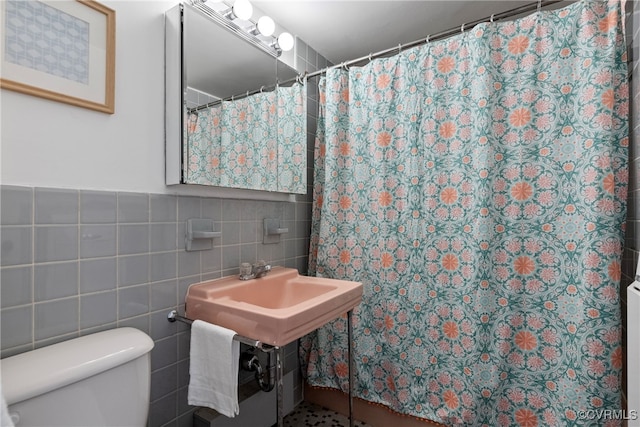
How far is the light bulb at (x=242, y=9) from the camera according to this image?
131 centimetres

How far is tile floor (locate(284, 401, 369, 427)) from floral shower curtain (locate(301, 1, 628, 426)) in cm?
16

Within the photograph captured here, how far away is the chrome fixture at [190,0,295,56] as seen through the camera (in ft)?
4.24

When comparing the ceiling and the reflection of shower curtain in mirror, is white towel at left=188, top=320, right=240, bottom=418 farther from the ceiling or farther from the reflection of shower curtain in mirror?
the ceiling

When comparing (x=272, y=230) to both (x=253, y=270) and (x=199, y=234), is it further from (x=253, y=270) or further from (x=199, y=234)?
(x=199, y=234)

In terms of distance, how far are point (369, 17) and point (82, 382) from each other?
6.54 ft

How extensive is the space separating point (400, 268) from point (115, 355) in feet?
4.14

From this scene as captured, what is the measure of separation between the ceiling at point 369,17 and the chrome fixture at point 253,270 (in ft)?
4.34

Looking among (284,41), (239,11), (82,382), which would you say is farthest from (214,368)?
(284,41)

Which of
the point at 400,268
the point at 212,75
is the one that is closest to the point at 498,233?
the point at 400,268

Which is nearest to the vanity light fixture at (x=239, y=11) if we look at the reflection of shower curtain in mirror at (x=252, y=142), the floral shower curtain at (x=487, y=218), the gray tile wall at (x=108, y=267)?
the reflection of shower curtain in mirror at (x=252, y=142)

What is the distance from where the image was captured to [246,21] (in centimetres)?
146

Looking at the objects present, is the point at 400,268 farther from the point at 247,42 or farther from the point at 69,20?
the point at 69,20

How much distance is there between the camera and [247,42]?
4.82 feet

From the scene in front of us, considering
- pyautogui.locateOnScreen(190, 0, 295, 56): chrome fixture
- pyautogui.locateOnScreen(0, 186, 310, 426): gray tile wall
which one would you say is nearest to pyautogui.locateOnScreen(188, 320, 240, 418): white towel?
pyautogui.locateOnScreen(0, 186, 310, 426): gray tile wall
